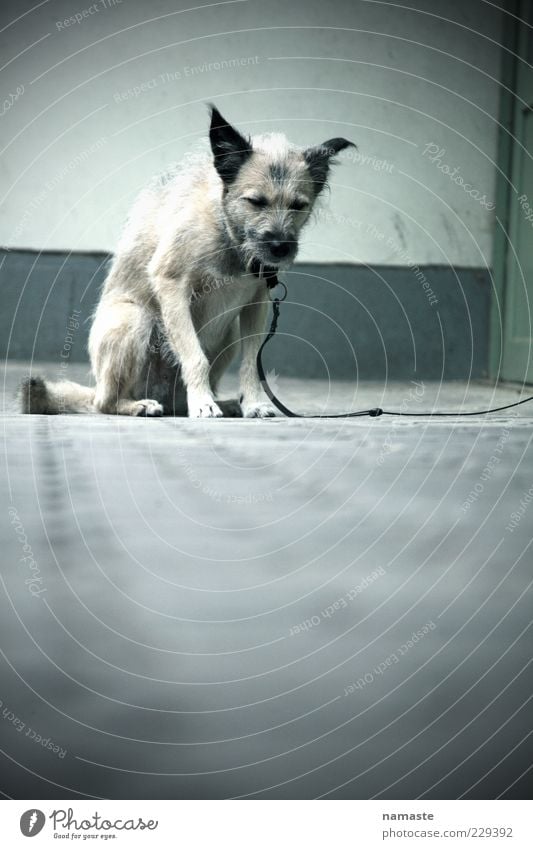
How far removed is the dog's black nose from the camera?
3539 mm

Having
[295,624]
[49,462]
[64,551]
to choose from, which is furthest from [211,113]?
[295,624]

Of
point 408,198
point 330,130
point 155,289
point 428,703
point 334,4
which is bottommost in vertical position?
point 428,703

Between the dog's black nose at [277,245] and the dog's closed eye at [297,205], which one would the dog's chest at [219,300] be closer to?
the dog's black nose at [277,245]

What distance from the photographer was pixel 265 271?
3768mm

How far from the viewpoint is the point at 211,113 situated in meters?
3.48

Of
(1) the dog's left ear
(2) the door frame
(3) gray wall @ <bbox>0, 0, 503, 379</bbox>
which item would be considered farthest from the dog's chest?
(2) the door frame

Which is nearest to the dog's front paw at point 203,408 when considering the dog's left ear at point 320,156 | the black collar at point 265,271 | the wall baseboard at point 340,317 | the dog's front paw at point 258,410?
the dog's front paw at point 258,410

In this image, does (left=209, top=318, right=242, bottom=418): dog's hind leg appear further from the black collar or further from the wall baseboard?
the wall baseboard

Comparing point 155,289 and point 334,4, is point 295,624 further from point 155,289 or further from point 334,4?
point 334,4

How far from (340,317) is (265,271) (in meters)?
3.50

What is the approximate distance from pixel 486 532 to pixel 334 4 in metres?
5.34

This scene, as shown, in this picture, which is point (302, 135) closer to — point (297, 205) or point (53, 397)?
point (297, 205)

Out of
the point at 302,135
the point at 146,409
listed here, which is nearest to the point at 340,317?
the point at 302,135

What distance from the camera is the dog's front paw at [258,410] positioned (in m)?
3.76
